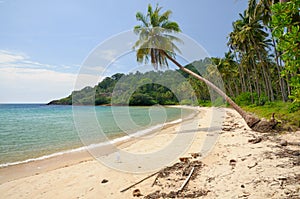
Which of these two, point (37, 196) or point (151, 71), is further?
point (151, 71)

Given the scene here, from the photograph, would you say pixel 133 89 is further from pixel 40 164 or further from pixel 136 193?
pixel 136 193

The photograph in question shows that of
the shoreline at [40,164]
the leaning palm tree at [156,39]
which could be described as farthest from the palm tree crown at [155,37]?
the shoreline at [40,164]

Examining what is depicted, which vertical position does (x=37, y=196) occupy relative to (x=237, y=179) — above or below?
below

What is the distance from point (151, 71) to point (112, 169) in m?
11.5

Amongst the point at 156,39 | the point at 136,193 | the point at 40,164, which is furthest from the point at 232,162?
the point at 156,39

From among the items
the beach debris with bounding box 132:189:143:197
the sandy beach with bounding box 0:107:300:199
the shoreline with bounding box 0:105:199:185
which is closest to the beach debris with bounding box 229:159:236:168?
the sandy beach with bounding box 0:107:300:199

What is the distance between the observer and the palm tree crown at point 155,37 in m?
14.9

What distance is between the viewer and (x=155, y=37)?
49.1ft

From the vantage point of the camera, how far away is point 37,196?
4.73 meters

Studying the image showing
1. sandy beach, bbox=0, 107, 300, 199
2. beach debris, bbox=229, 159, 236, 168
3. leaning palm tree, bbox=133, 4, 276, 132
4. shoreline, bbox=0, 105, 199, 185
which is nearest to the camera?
sandy beach, bbox=0, 107, 300, 199

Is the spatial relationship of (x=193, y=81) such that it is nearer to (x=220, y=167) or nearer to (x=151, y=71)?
(x=151, y=71)

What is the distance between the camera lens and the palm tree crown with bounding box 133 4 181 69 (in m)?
14.9

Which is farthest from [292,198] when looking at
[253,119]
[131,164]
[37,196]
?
[253,119]

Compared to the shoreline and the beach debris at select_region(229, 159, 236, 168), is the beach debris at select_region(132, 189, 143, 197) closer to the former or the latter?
the beach debris at select_region(229, 159, 236, 168)
